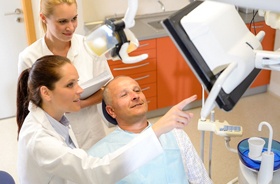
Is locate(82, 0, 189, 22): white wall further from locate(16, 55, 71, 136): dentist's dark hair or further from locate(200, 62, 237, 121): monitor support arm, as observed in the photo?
locate(200, 62, 237, 121): monitor support arm

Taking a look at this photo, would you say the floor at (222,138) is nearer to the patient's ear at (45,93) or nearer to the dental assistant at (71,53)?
the dental assistant at (71,53)

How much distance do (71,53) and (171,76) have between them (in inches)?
67.2

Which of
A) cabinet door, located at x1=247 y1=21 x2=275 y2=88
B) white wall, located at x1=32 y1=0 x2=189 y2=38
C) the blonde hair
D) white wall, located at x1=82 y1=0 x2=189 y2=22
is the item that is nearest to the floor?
cabinet door, located at x1=247 y1=21 x2=275 y2=88

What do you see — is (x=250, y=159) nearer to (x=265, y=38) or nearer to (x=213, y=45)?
(x=213, y=45)

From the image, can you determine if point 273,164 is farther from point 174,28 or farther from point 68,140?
point 174,28

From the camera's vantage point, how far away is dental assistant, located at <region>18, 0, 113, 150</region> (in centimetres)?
199

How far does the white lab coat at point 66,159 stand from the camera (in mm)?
1357

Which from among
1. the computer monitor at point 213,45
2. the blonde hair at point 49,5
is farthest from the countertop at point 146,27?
the computer monitor at point 213,45

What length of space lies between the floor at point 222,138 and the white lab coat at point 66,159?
1673 mm

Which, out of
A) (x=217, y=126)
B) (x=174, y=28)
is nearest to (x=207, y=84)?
(x=174, y=28)

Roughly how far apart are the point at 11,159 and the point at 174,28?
2.70 metres

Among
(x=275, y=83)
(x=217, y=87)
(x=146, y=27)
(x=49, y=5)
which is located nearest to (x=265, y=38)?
(x=275, y=83)

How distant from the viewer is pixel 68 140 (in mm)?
1756

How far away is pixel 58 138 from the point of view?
157 cm
